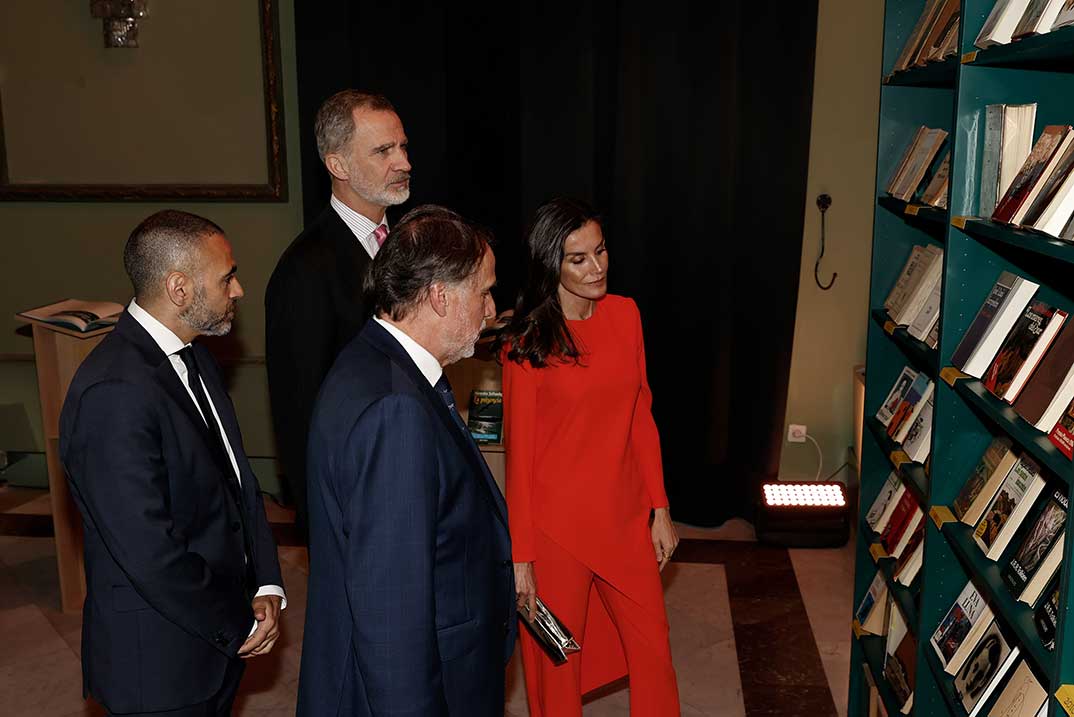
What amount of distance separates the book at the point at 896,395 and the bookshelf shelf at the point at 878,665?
65cm

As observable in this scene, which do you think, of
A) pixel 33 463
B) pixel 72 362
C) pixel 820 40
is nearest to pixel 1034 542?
pixel 820 40

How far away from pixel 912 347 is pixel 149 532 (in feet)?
6.19

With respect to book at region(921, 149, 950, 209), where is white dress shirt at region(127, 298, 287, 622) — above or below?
below

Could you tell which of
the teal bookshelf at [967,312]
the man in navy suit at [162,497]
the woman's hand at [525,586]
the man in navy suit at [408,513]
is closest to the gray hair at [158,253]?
the man in navy suit at [162,497]

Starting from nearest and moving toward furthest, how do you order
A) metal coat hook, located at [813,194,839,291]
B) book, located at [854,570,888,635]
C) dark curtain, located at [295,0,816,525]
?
book, located at [854,570,888,635] → dark curtain, located at [295,0,816,525] → metal coat hook, located at [813,194,839,291]

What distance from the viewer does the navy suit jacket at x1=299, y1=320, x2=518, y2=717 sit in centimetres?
184

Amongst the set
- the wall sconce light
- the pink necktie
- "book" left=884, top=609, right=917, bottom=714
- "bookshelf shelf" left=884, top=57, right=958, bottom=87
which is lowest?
"book" left=884, top=609, right=917, bottom=714

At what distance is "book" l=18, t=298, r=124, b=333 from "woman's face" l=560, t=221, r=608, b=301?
2329 millimetres

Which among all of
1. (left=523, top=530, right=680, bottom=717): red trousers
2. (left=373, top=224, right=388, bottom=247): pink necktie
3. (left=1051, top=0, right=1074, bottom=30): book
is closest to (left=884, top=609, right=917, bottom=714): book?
(left=523, top=530, right=680, bottom=717): red trousers

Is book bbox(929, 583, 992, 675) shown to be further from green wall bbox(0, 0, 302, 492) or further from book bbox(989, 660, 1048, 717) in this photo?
green wall bbox(0, 0, 302, 492)

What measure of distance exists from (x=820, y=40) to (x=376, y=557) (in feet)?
12.3

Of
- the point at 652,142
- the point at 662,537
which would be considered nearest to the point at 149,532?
the point at 662,537

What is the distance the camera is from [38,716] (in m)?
3.59

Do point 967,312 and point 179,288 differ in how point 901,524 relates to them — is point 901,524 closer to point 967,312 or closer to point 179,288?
point 967,312
